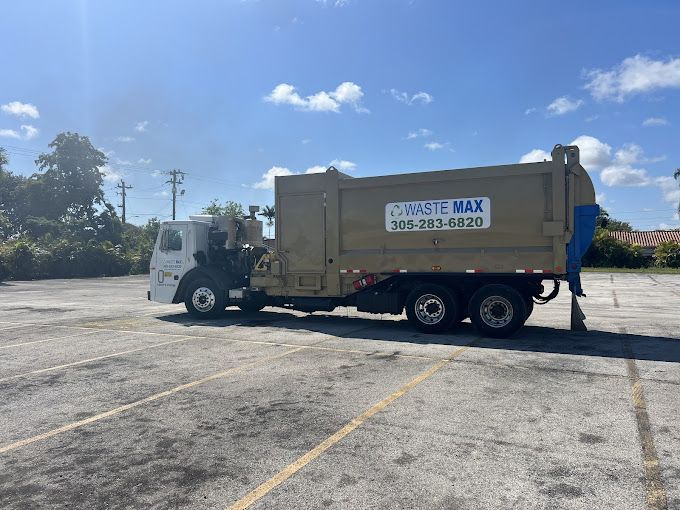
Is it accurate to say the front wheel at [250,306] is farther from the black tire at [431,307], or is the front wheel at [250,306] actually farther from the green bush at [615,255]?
the green bush at [615,255]

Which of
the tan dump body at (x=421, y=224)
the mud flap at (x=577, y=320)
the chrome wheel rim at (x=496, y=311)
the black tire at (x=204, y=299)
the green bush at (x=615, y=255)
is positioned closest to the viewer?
the tan dump body at (x=421, y=224)

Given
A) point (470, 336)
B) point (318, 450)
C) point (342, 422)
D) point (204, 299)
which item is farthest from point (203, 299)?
point (318, 450)

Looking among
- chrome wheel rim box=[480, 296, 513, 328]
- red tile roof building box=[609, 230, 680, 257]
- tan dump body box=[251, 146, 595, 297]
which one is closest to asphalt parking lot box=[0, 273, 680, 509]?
chrome wheel rim box=[480, 296, 513, 328]

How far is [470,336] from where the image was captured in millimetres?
10047

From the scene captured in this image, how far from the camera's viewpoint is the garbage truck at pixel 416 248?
9.45 metres

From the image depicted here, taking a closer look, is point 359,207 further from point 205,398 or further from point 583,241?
point 205,398

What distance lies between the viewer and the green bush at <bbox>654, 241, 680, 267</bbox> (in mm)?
49219

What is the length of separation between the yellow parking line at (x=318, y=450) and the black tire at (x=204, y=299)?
7.25 metres

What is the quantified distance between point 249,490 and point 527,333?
8.28 meters

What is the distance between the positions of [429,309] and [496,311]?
1.37m

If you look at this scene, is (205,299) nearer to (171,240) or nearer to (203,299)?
(203,299)

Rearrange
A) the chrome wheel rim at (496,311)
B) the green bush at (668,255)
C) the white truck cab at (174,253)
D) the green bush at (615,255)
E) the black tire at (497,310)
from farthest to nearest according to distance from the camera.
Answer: the green bush at (615,255)
the green bush at (668,255)
the white truck cab at (174,253)
the chrome wheel rim at (496,311)
the black tire at (497,310)

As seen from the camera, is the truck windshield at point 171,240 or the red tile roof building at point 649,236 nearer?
the truck windshield at point 171,240

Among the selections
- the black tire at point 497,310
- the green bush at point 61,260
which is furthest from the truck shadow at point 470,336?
the green bush at point 61,260
